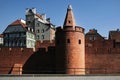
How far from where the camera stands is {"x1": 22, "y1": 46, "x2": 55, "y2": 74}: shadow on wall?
2728cm

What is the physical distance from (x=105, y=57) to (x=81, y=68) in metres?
4.05

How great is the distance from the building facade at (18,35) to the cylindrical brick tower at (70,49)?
87.4 feet

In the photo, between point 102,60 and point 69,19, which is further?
point 102,60

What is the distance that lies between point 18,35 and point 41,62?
84.8 feet

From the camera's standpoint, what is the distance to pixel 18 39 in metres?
52.3

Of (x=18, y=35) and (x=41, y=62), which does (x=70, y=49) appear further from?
(x=18, y=35)

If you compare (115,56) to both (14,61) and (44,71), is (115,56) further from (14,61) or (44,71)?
(14,61)

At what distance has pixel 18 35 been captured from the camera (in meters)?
52.7

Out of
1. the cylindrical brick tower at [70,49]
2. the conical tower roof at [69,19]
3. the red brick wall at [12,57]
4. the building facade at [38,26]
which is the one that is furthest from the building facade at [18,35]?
the cylindrical brick tower at [70,49]

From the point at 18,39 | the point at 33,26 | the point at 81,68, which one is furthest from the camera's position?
the point at 33,26

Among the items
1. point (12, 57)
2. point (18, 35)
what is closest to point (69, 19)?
point (12, 57)

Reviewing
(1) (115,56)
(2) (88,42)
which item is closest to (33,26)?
(2) (88,42)

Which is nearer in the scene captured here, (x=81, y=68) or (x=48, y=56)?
(x=81, y=68)

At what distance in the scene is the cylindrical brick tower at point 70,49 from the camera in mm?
24672
